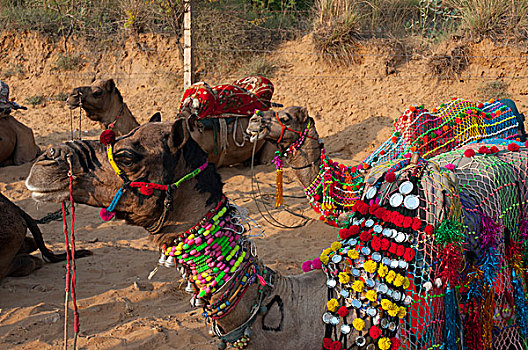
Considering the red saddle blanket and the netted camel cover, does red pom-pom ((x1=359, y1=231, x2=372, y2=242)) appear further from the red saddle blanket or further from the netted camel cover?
the red saddle blanket

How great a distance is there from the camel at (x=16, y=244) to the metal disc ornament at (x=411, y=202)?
12.1ft

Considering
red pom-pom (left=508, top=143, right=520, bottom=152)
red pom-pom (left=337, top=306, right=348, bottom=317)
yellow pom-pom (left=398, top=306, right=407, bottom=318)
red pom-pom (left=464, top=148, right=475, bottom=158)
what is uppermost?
red pom-pom (left=508, top=143, right=520, bottom=152)

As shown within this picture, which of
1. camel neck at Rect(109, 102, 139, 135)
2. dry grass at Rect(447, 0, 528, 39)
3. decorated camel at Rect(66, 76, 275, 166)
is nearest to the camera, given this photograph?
decorated camel at Rect(66, 76, 275, 166)

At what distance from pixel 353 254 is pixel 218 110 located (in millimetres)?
5401

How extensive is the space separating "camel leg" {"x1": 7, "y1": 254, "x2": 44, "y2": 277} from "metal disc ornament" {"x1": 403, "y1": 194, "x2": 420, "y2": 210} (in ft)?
13.4

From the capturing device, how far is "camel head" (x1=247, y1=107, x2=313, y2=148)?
567 centimetres

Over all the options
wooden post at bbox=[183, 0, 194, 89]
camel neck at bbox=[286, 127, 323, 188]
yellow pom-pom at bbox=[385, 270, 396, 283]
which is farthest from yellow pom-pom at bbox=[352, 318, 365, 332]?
wooden post at bbox=[183, 0, 194, 89]

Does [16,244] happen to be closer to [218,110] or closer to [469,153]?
[218,110]

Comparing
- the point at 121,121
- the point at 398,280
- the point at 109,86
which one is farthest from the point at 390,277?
the point at 109,86

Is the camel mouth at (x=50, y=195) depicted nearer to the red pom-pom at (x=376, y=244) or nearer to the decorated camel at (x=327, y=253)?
the decorated camel at (x=327, y=253)

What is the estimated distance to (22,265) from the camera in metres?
5.00

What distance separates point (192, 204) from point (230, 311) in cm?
56

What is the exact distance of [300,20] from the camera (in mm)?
13234

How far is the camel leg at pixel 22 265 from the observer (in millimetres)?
4949
